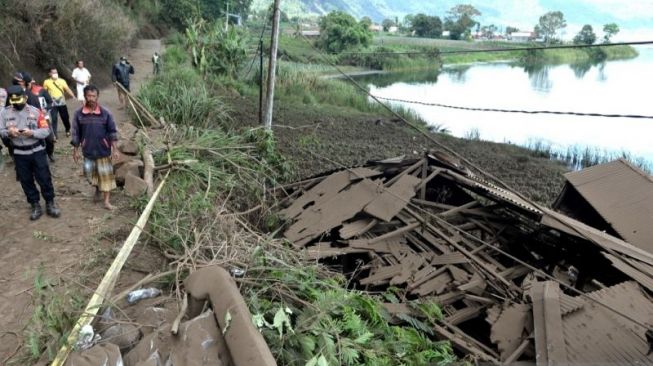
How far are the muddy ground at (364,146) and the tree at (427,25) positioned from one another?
6581cm

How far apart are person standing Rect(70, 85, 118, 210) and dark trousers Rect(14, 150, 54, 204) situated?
1.13ft

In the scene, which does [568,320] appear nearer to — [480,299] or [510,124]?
[480,299]

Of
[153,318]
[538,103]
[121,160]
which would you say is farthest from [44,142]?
[538,103]

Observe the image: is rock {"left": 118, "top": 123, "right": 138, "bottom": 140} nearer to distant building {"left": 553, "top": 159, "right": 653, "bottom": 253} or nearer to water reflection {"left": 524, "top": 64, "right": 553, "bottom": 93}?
distant building {"left": 553, "top": 159, "right": 653, "bottom": 253}

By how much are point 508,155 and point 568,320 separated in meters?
11.9

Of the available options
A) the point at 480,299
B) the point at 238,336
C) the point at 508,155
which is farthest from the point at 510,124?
the point at 238,336

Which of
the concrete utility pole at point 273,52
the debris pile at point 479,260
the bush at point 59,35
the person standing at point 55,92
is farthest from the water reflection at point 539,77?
the person standing at point 55,92

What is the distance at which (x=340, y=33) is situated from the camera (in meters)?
44.2

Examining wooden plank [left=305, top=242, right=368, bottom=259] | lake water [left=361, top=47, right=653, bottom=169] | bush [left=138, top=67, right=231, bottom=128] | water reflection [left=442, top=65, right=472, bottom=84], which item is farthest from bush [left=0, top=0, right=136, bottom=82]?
water reflection [left=442, top=65, right=472, bottom=84]

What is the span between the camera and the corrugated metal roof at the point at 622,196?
574 cm

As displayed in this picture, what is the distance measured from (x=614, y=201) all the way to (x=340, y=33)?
40.9 meters

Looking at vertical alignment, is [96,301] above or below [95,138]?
below

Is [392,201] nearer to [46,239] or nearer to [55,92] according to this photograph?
[46,239]

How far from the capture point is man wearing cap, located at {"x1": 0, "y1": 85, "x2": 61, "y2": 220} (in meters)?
4.66
